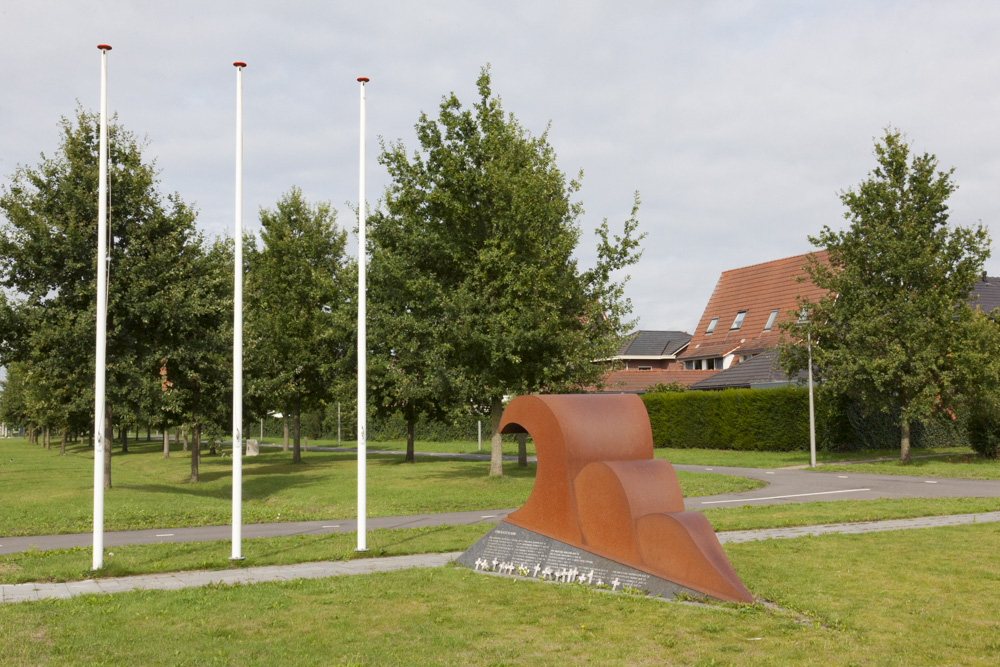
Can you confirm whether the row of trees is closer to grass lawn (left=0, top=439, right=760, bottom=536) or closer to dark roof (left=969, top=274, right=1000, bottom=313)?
grass lawn (left=0, top=439, right=760, bottom=536)

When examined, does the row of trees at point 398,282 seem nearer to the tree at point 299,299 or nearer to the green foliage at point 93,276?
the green foliage at point 93,276

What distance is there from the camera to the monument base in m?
9.61

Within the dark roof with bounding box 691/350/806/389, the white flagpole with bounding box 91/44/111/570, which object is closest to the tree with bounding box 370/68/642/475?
the white flagpole with bounding box 91/44/111/570

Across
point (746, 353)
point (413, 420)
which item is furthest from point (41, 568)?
point (746, 353)

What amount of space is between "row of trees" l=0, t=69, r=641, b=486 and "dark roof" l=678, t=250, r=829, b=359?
3113 cm

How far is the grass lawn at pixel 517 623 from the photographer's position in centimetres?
712

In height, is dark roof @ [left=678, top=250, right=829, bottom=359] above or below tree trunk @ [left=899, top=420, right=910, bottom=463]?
above

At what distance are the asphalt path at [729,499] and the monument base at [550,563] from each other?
4945 millimetres

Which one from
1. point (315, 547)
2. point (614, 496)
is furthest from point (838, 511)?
point (315, 547)

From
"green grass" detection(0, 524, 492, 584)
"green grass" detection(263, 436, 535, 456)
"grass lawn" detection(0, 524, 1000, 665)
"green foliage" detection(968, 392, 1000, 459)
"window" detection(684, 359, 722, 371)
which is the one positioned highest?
"window" detection(684, 359, 722, 371)

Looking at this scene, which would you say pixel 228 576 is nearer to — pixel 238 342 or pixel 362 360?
pixel 238 342

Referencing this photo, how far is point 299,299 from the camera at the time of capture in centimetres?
3816

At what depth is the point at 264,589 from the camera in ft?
32.7

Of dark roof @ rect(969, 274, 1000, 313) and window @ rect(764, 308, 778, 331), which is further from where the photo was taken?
window @ rect(764, 308, 778, 331)
